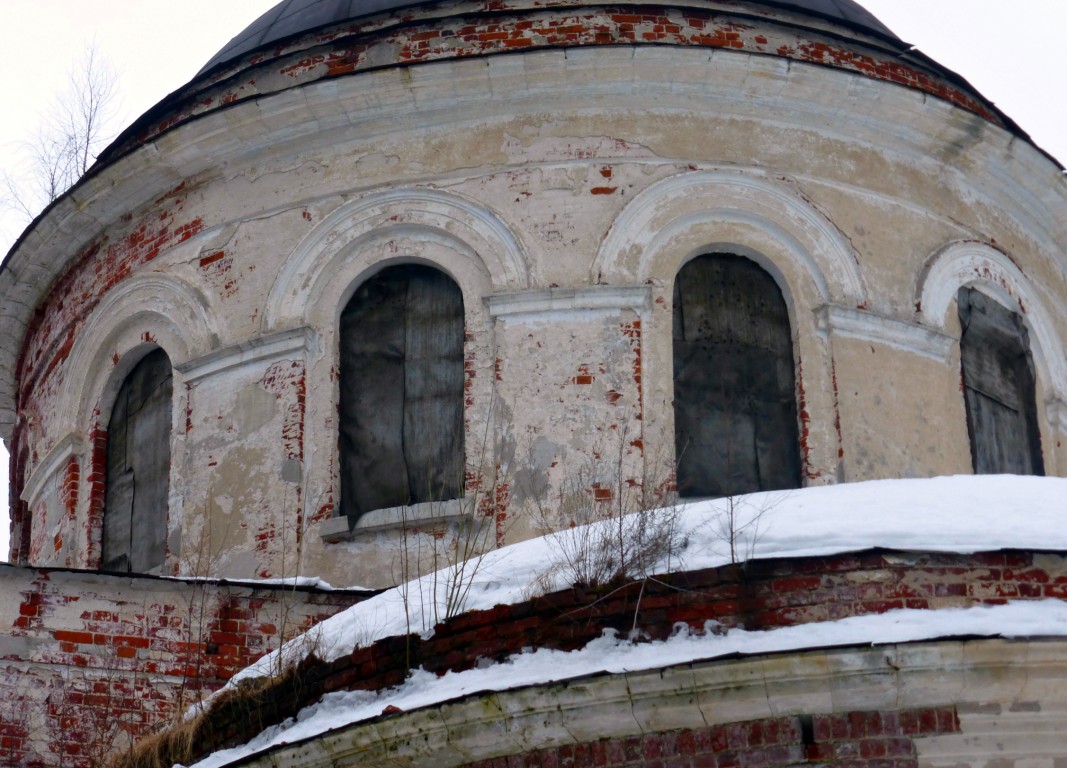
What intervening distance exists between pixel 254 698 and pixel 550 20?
6.24 m

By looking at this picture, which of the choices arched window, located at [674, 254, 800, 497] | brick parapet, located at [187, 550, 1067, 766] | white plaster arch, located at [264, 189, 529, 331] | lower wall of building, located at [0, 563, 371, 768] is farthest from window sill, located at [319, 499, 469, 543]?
brick parapet, located at [187, 550, 1067, 766]

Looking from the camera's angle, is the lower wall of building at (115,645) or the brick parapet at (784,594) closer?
the brick parapet at (784,594)

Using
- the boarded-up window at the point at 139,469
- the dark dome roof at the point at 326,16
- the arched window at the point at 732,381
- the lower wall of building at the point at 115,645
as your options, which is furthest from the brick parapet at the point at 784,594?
the dark dome roof at the point at 326,16

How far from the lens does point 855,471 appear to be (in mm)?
14555

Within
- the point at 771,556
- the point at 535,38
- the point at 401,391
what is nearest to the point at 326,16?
the point at 535,38

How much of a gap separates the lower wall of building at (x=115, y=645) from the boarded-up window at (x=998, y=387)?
4.74 meters

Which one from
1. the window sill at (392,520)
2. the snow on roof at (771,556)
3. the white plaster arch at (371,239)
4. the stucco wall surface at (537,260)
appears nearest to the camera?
the snow on roof at (771,556)

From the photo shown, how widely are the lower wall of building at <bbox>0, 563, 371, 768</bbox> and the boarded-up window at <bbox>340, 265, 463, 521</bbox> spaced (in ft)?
5.56

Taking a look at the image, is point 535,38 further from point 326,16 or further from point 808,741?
point 808,741

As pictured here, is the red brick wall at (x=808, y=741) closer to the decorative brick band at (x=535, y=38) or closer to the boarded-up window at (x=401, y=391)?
the boarded-up window at (x=401, y=391)

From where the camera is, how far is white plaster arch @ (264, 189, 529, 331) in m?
15.2

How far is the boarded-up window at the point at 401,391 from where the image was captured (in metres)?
14.8

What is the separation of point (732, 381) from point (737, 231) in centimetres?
101

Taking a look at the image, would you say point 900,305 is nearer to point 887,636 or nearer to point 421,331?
point 421,331
